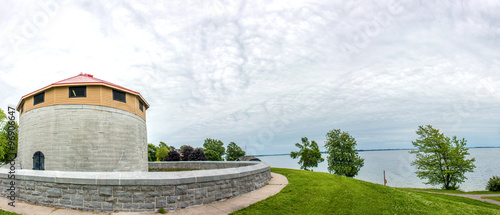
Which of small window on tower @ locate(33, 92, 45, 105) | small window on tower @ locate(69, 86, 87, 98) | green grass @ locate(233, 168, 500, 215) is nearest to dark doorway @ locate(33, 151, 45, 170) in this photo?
small window on tower @ locate(33, 92, 45, 105)

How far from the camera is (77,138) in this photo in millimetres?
12742

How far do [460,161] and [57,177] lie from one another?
4544 cm

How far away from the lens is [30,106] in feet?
46.9

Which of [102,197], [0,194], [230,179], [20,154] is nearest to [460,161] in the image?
[230,179]

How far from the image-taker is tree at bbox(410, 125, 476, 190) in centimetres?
3394

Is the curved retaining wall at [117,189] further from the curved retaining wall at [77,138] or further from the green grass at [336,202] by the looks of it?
the curved retaining wall at [77,138]

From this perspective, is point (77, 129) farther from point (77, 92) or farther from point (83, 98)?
point (77, 92)

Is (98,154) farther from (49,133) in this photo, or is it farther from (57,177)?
(57,177)

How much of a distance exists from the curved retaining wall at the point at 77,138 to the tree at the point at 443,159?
41.0 m

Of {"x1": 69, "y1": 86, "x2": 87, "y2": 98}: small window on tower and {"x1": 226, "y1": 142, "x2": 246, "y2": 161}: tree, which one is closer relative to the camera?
{"x1": 69, "y1": 86, "x2": 87, "y2": 98}: small window on tower

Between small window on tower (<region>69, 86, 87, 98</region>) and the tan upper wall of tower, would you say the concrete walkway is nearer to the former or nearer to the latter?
the tan upper wall of tower

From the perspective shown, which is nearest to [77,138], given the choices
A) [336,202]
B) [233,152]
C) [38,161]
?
[38,161]

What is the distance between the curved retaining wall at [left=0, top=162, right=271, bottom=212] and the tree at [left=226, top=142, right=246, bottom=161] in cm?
5606

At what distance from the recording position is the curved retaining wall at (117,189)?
6266mm
